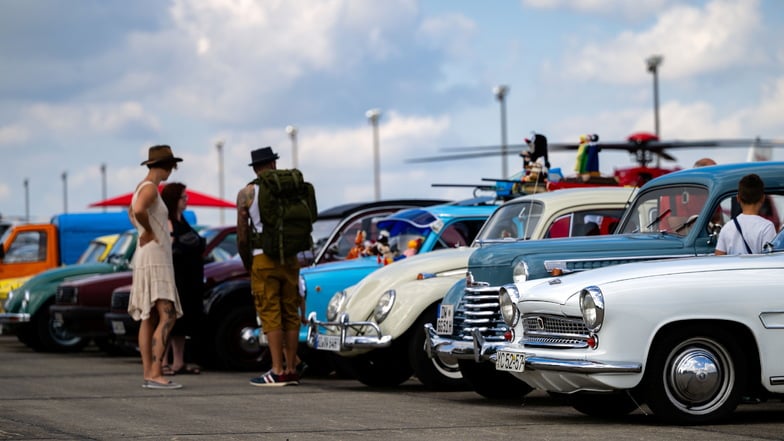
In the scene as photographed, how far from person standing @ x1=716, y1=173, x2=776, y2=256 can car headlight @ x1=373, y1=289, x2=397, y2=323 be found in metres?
2.94

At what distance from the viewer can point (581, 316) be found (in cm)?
848

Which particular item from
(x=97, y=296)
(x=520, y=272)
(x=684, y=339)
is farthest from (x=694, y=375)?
(x=97, y=296)

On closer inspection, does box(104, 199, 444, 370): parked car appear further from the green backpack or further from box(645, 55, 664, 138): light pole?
box(645, 55, 664, 138): light pole

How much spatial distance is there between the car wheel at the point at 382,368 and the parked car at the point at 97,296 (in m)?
5.55

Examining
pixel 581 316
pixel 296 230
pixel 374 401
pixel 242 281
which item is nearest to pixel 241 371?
pixel 242 281

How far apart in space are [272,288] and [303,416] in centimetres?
303

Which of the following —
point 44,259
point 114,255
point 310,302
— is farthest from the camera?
point 44,259

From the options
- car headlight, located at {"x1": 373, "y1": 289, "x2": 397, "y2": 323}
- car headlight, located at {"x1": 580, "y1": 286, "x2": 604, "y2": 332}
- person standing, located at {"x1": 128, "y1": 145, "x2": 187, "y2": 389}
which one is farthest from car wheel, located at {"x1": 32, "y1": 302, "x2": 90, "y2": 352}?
car headlight, located at {"x1": 580, "y1": 286, "x2": 604, "y2": 332}

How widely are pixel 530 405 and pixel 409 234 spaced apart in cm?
409

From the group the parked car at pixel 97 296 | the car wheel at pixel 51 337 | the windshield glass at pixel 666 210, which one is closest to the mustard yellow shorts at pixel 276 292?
the windshield glass at pixel 666 210

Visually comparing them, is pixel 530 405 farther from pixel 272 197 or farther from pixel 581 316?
pixel 272 197

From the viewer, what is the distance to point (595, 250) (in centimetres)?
1010

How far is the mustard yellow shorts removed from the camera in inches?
489

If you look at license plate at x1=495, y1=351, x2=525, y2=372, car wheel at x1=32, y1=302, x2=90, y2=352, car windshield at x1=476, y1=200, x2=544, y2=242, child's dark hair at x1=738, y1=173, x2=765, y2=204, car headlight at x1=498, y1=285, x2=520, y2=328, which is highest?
child's dark hair at x1=738, y1=173, x2=765, y2=204
